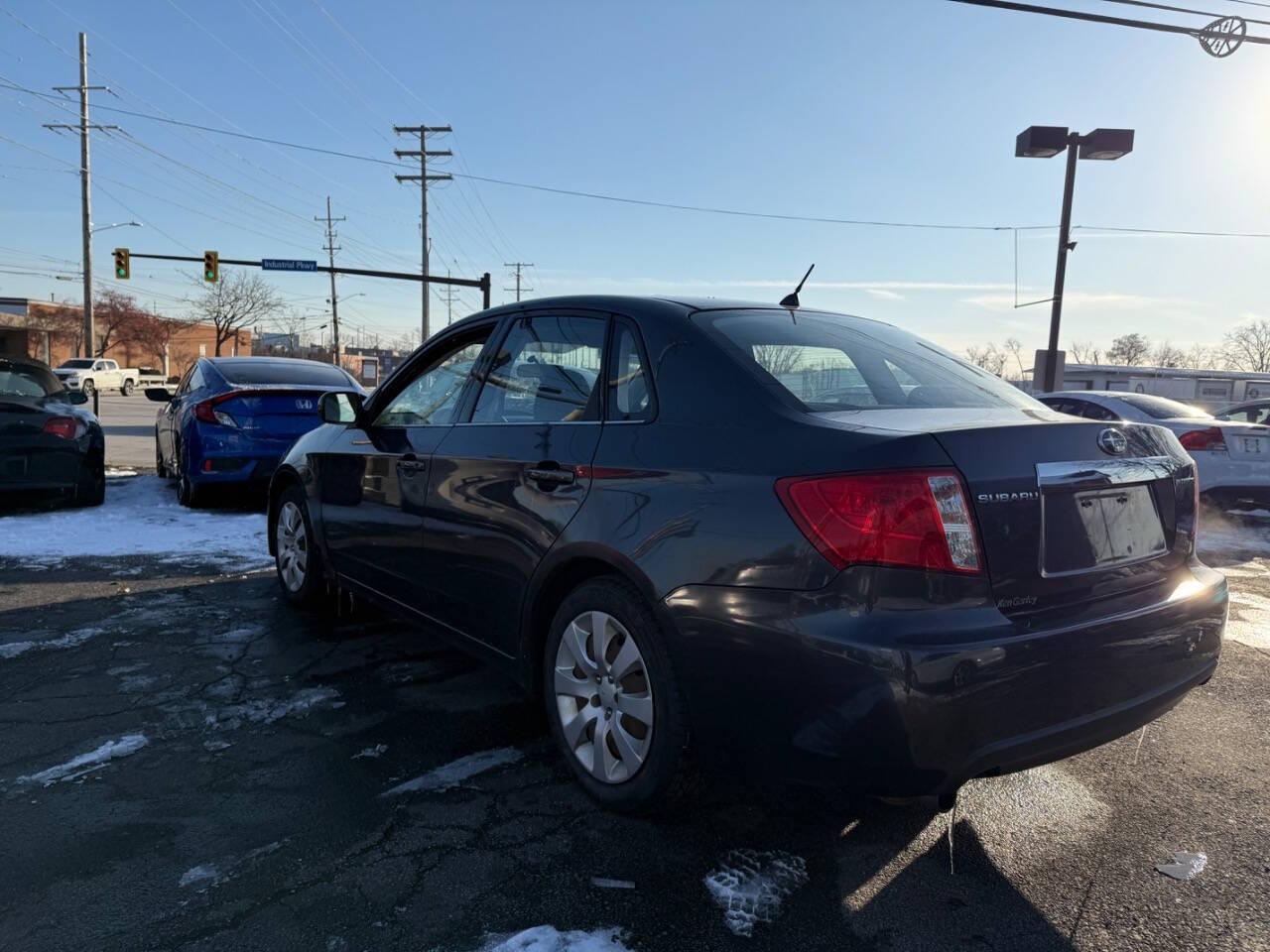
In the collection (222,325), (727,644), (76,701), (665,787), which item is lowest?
(76,701)

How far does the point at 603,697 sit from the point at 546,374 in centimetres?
122

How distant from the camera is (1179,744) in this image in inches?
133

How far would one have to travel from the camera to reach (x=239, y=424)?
7.83m

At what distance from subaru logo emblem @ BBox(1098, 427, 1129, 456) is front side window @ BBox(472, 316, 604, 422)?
1504 mm

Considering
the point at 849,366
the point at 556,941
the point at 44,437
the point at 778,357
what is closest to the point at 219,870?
the point at 556,941

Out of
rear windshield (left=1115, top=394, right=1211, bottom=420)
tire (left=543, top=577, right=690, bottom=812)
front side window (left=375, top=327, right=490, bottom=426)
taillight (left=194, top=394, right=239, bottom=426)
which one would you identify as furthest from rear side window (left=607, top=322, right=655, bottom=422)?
rear windshield (left=1115, top=394, right=1211, bottom=420)

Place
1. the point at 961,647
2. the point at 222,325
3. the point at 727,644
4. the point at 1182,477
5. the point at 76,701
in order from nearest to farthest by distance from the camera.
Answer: the point at 961,647 < the point at 727,644 < the point at 1182,477 < the point at 76,701 < the point at 222,325

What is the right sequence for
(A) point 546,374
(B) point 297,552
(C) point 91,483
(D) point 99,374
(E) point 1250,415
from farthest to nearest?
(D) point 99,374
(E) point 1250,415
(C) point 91,483
(B) point 297,552
(A) point 546,374

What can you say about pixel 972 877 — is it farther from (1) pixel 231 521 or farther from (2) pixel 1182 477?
(1) pixel 231 521

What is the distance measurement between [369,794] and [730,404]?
5.64ft

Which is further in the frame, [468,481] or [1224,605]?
[468,481]

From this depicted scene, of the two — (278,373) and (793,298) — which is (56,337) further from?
(793,298)

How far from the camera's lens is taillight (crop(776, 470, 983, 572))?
2.08 metres

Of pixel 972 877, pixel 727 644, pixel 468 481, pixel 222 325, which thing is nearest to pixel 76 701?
pixel 468 481
